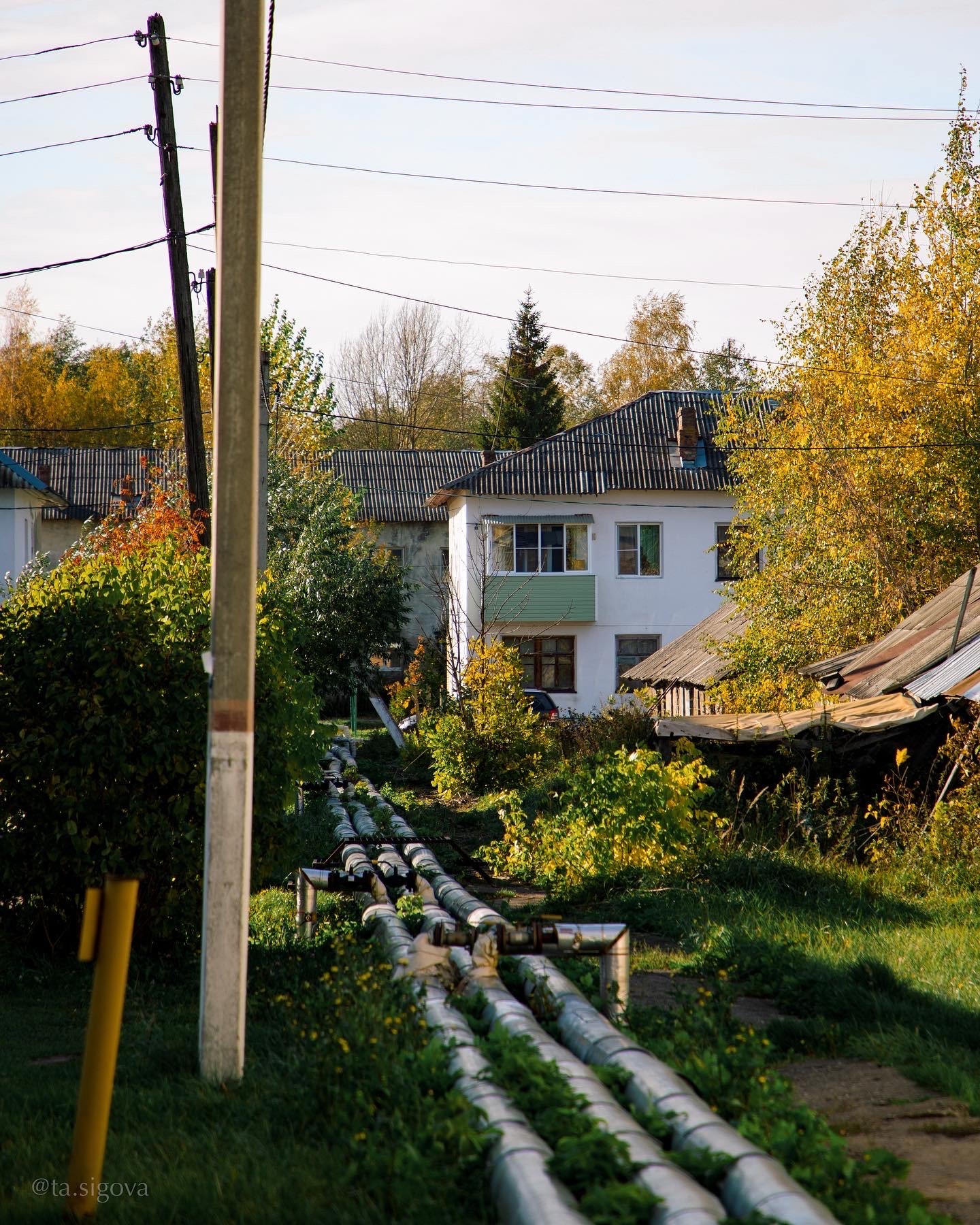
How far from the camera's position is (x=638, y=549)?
42.0 metres

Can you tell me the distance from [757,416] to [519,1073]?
2076 centimetres

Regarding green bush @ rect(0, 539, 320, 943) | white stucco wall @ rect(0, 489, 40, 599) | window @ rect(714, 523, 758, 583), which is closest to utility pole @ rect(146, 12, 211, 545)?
green bush @ rect(0, 539, 320, 943)

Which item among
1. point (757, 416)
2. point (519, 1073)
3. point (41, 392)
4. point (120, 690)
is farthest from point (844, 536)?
point (41, 392)

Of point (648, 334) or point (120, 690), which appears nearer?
point (120, 690)

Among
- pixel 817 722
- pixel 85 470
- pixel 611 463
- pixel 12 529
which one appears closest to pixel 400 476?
pixel 85 470

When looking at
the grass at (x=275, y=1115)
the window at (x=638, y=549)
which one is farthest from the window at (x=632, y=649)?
the grass at (x=275, y=1115)

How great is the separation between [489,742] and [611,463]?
23077 millimetres

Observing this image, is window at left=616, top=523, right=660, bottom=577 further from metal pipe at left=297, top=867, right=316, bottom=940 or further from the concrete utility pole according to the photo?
the concrete utility pole

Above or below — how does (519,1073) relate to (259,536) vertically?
below

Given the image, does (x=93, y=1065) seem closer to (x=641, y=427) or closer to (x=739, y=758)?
(x=739, y=758)

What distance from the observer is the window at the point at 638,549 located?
41875mm

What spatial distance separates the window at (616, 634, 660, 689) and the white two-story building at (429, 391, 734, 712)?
3cm

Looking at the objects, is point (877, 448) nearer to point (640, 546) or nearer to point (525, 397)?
point (640, 546)

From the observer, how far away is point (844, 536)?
22734 mm
